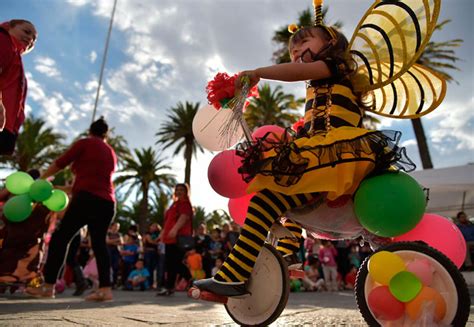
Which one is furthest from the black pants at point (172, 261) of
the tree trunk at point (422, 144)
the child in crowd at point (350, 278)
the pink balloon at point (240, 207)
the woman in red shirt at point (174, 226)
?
the tree trunk at point (422, 144)

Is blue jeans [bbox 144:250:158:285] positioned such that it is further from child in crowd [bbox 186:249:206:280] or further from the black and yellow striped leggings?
the black and yellow striped leggings

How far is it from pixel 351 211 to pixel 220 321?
4.02 feet

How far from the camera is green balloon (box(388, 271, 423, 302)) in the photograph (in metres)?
1.62

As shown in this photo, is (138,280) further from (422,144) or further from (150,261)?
(422,144)

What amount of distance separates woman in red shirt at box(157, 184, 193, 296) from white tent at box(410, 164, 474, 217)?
5.94 m

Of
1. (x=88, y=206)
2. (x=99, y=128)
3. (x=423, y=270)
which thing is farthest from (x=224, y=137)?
(x=99, y=128)

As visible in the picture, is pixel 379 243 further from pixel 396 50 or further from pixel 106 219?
pixel 106 219

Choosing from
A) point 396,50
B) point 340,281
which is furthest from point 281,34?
point 396,50

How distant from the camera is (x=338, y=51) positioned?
2.11m

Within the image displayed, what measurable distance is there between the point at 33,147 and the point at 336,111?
910 inches

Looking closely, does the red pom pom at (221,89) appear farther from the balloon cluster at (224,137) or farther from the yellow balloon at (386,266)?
the yellow balloon at (386,266)

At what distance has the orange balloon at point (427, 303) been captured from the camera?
159 cm

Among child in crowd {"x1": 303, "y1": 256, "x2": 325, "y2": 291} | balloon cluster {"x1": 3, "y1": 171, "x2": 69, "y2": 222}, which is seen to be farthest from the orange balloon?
child in crowd {"x1": 303, "y1": 256, "x2": 325, "y2": 291}

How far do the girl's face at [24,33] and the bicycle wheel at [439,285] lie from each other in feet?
9.18
